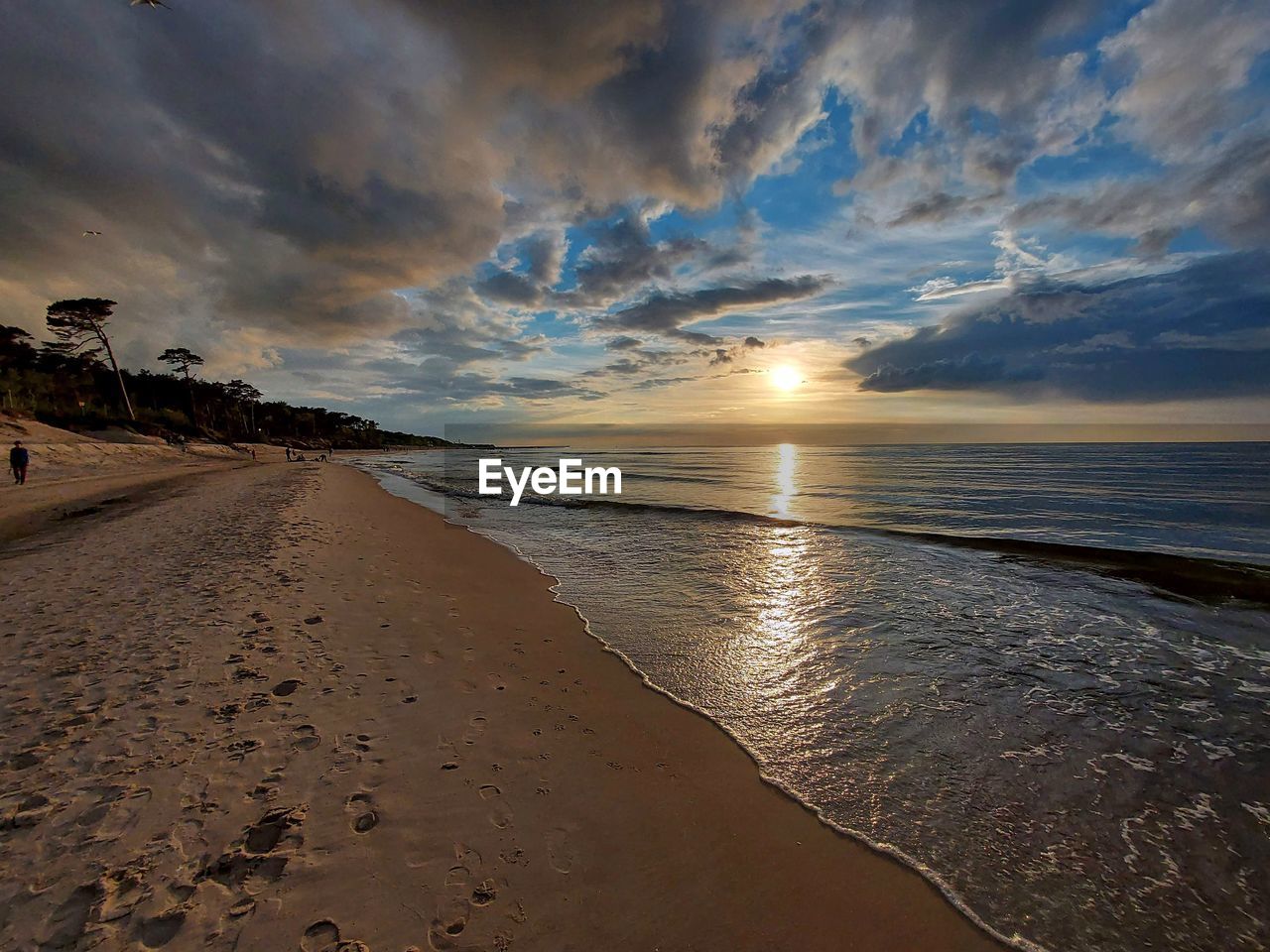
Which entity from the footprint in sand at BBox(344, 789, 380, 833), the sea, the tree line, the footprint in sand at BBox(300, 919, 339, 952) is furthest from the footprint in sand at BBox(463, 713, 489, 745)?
the tree line

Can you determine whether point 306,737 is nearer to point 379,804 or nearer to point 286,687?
point 286,687

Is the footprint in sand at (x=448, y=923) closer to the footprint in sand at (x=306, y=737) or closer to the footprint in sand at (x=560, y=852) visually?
the footprint in sand at (x=560, y=852)

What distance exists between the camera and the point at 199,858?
315cm

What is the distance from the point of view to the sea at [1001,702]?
3.66 m

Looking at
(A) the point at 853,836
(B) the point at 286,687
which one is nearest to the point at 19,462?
(B) the point at 286,687

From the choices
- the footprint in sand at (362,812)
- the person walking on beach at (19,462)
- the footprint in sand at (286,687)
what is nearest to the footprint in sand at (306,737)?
the footprint in sand at (286,687)

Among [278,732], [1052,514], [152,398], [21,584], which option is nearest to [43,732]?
[278,732]

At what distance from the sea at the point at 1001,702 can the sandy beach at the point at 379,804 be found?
2.33 feet

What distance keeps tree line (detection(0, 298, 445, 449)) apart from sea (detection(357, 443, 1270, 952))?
57.6 meters

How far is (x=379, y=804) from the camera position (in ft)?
12.6

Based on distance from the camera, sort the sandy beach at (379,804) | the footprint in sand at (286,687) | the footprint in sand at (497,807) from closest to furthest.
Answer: the sandy beach at (379,804)
the footprint in sand at (497,807)
the footprint in sand at (286,687)

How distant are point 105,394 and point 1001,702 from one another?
103670mm

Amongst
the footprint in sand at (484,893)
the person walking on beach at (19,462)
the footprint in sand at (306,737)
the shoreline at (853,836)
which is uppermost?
the person walking on beach at (19,462)

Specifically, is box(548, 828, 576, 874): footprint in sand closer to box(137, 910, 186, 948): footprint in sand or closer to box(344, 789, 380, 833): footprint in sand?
box(344, 789, 380, 833): footprint in sand
